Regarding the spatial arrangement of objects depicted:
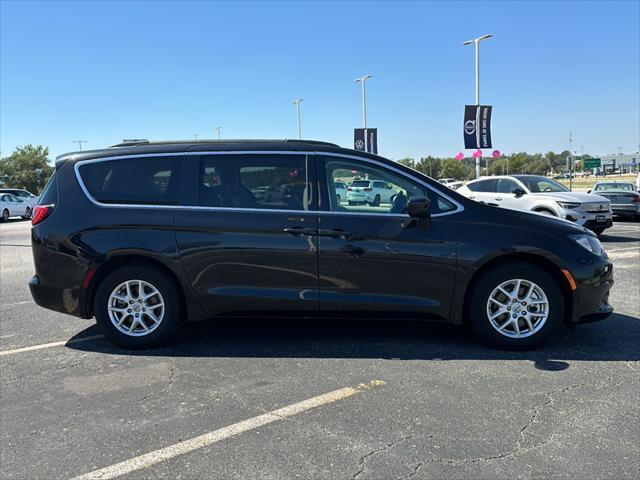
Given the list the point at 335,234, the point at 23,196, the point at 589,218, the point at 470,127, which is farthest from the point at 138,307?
the point at 23,196

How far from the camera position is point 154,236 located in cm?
479

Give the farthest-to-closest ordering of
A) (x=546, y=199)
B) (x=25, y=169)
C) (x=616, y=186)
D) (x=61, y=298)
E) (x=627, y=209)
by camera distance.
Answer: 1. (x=25, y=169)
2. (x=616, y=186)
3. (x=627, y=209)
4. (x=546, y=199)
5. (x=61, y=298)

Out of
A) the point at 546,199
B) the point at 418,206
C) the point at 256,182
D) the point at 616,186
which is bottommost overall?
the point at 546,199

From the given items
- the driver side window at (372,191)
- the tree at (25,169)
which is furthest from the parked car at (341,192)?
the tree at (25,169)

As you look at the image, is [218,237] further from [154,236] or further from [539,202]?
[539,202]

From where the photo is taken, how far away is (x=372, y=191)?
4832mm

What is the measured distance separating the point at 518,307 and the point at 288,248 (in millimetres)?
2086

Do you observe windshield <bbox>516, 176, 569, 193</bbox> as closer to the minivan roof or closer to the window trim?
the window trim

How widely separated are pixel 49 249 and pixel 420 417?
362cm

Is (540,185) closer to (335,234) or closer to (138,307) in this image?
(335,234)

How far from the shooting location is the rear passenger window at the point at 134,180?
16.1 ft

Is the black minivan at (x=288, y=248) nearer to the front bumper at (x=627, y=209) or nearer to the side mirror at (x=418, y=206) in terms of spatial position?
the side mirror at (x=418, y=206)

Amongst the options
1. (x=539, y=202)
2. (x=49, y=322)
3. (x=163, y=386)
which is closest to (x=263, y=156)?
(x=163, y=386)

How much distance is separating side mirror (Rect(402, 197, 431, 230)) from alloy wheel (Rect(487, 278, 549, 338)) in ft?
2.80
